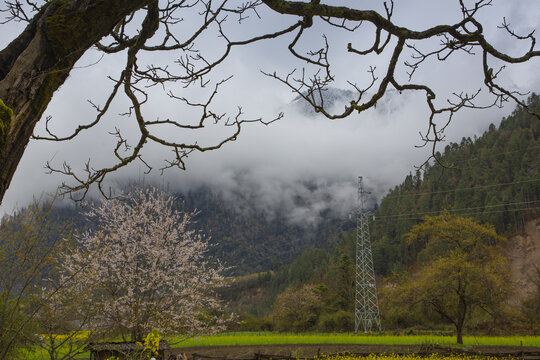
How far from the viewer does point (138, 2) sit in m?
2.07

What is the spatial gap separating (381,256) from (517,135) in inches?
1573

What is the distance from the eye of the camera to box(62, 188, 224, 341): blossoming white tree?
13250 millimetres

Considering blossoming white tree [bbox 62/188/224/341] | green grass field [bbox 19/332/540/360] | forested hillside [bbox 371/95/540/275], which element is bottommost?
green grass field [bbox 19/332/540/360]

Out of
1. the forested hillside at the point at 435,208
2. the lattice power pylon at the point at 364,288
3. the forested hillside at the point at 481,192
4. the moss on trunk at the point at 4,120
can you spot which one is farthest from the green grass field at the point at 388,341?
the forested hillside at the point at 481,192

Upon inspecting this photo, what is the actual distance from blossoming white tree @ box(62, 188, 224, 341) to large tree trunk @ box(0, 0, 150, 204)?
11138 mm

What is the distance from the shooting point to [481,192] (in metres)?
79.6

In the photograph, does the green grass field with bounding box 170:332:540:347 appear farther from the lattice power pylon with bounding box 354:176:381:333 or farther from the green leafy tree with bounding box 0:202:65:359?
the green leafy tree with bounding box 0:202:65:359

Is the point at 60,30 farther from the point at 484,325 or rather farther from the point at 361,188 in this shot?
the point at 361,188

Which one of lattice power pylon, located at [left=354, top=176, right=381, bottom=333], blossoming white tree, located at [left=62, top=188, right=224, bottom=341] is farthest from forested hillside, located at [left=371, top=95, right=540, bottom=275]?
blossoming white tree, located at [left=62, top=188, right=224, bottom=341]

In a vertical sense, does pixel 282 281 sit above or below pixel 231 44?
below

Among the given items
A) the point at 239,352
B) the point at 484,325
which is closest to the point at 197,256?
the point at 239,352

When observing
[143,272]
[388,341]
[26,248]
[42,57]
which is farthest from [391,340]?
[42,57]

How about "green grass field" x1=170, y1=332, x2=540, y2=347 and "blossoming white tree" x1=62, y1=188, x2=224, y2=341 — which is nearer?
"blossoming white tree" x1=62, y1=188, x2=224, y2=341

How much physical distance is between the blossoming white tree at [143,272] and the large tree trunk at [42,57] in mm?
11138
